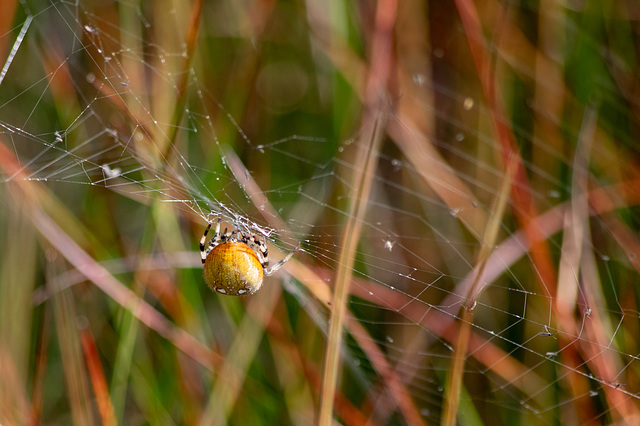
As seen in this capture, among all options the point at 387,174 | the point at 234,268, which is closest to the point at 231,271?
the point at 234,268

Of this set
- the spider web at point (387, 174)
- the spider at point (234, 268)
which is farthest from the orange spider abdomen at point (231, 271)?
the spider web at point (387, 174)

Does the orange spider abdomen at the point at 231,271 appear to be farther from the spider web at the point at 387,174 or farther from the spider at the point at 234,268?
the spider web at the point at 387,174

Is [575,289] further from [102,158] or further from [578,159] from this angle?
[102,158]

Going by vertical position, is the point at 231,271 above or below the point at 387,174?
below

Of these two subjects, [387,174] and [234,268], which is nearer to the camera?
[234,268]

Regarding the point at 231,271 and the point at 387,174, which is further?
the point at 387,174

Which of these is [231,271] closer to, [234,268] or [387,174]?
[234,268]
